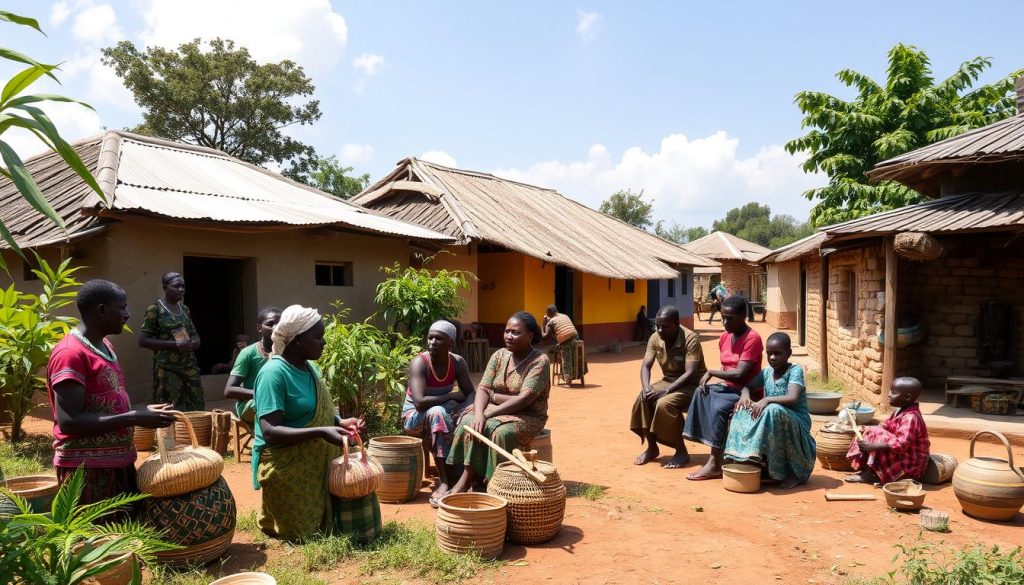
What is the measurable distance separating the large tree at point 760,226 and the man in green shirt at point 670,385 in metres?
55.6

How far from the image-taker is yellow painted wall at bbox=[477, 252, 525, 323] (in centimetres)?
1459

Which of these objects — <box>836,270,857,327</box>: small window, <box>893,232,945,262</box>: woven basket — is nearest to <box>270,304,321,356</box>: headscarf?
<box>893,232,945,262</box>: woven basket

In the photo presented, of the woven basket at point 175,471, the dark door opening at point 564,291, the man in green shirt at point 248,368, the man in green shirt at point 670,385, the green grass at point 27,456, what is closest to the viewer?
the woven basket at point 175,471

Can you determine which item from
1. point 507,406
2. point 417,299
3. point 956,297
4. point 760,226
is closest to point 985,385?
point 956,297

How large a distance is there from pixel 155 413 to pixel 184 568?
0.90 m

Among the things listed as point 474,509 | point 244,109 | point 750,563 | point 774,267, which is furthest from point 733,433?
point 244,109

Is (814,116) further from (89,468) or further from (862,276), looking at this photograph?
(89,468)

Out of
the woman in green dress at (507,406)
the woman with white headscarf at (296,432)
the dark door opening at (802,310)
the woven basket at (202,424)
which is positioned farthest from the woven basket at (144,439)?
the dark door opening at (802,310)

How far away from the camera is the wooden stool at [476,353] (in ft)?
41.0

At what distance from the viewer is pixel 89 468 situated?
3172 millimetres

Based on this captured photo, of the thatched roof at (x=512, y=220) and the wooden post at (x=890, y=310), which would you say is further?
the thatched roof at (x=512, y=220)

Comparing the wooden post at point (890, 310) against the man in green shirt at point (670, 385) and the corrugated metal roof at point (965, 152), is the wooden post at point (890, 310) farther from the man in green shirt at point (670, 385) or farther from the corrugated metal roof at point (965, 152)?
the man in green shirt at point (670, 385)

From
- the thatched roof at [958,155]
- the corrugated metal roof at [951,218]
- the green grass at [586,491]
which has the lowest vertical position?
the green grass at [586,491]

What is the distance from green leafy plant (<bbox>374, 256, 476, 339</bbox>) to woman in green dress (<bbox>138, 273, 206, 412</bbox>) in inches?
131
